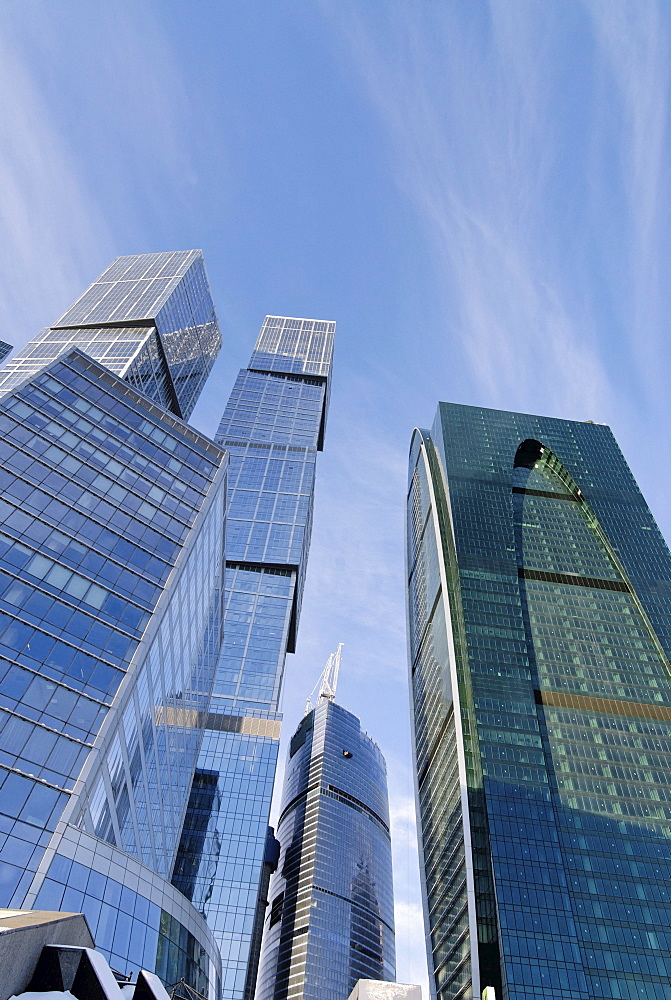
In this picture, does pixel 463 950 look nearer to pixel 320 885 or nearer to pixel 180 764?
pixel 180 764

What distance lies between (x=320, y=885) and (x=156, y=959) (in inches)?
5565

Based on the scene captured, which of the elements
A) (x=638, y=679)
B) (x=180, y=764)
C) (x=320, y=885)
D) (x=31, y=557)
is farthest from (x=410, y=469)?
(x=31, y=557)

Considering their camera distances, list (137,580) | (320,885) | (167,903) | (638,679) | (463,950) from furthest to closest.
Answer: (320,885) < (638,679) < (463,950) < (137,580) < (167,903)

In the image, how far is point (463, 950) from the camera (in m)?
89.7

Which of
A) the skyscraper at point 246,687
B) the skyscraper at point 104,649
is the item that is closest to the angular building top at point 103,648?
the skyscraper at point 104,649

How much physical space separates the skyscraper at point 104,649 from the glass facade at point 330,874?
4453 inches

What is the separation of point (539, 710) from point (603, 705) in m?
12.2

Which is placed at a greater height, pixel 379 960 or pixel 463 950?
pixel 379 960

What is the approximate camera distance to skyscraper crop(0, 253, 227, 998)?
34.5 meters

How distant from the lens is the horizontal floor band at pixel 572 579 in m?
135

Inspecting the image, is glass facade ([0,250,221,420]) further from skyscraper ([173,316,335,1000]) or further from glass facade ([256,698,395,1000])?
glass facade ([256,698,395,1000])

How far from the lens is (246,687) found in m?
138

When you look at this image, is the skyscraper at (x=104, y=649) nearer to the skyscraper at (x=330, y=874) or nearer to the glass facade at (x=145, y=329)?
the glass facade at (x=145, y=329)

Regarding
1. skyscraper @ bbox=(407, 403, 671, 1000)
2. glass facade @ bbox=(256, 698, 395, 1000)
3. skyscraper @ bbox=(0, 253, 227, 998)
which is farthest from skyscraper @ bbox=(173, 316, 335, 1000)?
skyscraper @ bbox=(0, 253, 227, 998)
